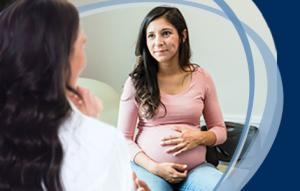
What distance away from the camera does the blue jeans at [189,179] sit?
0.83 m

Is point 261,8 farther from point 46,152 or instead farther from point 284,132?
point 46,152

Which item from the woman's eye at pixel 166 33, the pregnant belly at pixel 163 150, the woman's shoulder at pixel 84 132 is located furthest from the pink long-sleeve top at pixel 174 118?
the woman's shoulder at pixel 84 132

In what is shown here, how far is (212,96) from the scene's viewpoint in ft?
2.81

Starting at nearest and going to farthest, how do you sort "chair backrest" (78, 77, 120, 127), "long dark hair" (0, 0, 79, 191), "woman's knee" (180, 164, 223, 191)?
"long dark hair" (0, 0, 79, 191) → "chair backrest" (78, 77, 120, 127) → "woman's knee" (180, 164, 223, 191)

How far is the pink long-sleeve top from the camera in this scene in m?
0.85

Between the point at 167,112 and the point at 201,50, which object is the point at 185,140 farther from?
the point at 201,50

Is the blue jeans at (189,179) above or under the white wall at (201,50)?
under

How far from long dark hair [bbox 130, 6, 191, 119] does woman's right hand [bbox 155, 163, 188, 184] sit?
11cm

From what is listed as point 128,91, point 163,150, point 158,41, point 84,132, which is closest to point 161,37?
point 158,41

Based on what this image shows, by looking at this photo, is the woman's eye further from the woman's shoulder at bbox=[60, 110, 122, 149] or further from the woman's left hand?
the woman's shoulder at bbox=[60, 110, 122, 149]

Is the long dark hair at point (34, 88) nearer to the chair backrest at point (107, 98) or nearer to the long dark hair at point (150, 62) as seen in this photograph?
the chair backrest at point (107, 98)

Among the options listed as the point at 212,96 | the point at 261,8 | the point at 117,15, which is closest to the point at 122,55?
the point at 117,15

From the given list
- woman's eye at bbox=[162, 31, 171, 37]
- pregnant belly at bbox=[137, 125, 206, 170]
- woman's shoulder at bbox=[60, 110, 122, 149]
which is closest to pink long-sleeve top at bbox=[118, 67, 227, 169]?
pregnant belly at bbox=[137, 125, 206, 170]

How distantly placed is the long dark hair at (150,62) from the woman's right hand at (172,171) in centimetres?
11
